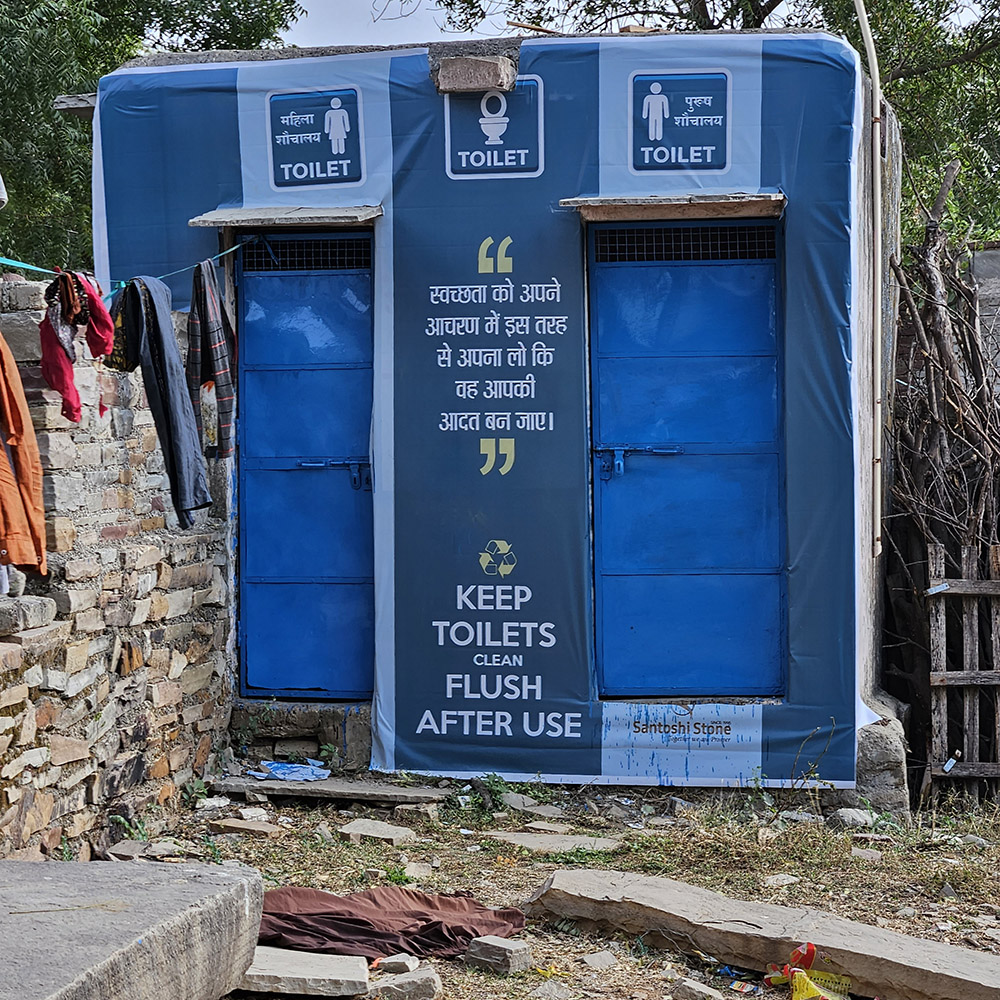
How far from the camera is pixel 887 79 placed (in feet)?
37.9

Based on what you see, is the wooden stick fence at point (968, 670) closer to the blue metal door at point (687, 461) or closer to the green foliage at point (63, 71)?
the blue metal door at point (687, 461)

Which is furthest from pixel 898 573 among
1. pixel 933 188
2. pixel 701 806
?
pixel 933 188

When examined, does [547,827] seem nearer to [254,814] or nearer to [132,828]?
[254,814]

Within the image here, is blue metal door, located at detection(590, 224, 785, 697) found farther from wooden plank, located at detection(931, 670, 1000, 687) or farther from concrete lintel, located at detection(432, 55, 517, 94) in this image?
wooden plank, located at detection(931, 670, 1000, 687)

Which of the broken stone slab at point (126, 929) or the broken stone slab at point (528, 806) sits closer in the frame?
the broken stone slab at point (126, 929)

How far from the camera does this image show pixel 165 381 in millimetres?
5375

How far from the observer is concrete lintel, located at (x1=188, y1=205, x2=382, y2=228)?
6191 millimetres

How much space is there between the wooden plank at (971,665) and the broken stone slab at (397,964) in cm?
407

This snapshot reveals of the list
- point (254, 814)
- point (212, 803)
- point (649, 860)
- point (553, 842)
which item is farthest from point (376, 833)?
point (649, 860)

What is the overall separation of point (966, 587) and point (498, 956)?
4040 mm

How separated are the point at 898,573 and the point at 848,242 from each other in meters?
2.53

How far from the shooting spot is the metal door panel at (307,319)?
646 cm

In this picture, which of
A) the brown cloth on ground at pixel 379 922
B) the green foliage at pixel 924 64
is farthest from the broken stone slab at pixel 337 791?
the green foliage at pixel 924 64

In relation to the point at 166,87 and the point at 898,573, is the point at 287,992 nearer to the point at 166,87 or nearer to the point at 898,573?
the point at 166,87
